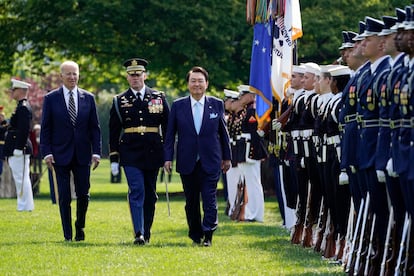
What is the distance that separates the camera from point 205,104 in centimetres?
1541

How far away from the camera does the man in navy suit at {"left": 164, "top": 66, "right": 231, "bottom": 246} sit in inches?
595

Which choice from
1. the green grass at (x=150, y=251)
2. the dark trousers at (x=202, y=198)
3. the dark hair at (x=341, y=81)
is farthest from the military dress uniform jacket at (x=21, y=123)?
the dark hair at (x=341, y=81)

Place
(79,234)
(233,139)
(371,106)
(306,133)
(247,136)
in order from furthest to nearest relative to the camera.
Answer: (233,139) < (247,136) < (79,234) < (306,133) < (371,106)

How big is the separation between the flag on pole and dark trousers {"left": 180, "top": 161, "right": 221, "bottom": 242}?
2958 millimetres

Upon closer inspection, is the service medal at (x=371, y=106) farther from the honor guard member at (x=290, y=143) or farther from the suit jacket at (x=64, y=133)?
the suit jacket at (x=64, y=133)

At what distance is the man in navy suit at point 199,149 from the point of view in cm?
1510

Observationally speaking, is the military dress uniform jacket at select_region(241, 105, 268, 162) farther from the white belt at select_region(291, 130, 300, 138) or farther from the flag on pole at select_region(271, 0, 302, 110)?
the white belt at select_region(291, 130, 300, 138)

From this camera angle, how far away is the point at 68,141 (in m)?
15.7

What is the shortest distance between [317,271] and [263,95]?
6.53m

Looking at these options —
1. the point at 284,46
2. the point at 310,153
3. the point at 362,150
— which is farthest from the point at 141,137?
the point at 362,150

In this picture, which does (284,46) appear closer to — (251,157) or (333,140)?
(251,157)

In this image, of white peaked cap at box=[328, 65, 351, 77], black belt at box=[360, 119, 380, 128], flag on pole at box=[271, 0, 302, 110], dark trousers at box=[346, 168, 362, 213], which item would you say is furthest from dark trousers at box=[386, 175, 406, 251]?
flag on pole at box=[271, 0, 302, 110]

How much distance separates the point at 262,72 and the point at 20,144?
5.96 metres

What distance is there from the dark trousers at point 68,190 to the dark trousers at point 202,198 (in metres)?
1.30
